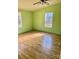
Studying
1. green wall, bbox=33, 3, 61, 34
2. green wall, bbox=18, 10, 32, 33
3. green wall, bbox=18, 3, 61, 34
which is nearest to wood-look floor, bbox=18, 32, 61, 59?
green wall, bbox=33, 3, 61, 34

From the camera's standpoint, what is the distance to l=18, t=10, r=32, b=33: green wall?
28.9ft

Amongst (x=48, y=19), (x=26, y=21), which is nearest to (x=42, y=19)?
(x=48, y=19)

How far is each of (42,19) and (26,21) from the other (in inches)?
57.0

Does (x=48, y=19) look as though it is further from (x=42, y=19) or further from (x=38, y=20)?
(x=38, y=20)

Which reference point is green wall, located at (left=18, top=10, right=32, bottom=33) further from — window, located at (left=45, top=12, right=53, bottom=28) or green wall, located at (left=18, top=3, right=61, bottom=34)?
window, located at (left=45, top=12, right=53, bottom=28)

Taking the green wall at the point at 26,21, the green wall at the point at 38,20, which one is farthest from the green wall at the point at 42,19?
the green wall at the point at 26,21

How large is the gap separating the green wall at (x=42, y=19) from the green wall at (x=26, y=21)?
1.85 feet

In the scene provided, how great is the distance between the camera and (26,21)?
30.8 feet

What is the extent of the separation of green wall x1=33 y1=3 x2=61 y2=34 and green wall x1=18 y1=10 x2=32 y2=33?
56 centimetres
